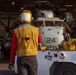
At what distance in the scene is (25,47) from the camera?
6.35 meters

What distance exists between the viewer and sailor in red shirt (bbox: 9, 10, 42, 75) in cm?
629

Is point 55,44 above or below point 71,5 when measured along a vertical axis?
below

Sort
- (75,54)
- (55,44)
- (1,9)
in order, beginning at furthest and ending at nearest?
1. (1,9)
2. (55,44)
3. (75,54)

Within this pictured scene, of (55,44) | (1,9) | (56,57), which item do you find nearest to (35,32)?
(56,57)

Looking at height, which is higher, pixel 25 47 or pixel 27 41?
pixel 27 41

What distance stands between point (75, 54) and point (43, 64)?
906 mm

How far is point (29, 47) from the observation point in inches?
250

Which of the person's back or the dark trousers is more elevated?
the person's back

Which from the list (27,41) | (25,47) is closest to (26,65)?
(25,47)

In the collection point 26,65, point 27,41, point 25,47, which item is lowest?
point 26,65

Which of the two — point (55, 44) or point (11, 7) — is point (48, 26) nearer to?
point (55, 44)

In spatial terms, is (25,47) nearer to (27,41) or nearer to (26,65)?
(27,41)

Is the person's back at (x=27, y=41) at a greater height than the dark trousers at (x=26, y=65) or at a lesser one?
greater

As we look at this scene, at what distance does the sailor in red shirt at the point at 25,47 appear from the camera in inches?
248
